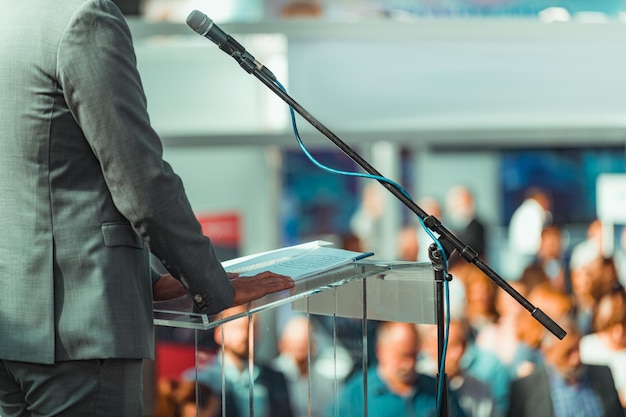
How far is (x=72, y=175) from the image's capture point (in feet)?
5.77

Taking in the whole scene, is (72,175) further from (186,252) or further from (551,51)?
(551,51)

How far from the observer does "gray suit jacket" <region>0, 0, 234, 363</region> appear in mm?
1714

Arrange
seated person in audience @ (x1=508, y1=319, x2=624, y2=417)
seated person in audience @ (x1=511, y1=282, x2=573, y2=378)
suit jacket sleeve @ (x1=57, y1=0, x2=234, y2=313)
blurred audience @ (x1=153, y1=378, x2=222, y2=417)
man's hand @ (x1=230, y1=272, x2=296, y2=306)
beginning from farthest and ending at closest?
seated person in audience @ (x1=511, y1=282, x2=573, y2=378)
seated person in audience @ (x1=508, y1=319, x2=624, y2=417)
blurred audience @ (x1=153, y1=378, x2=222, y2=417)
man's hand @ (x1=230, y1=272, x2=296, y2=306)
suit jacket sleeve @ (x1=57, y1=0, x2=234, y2=313)

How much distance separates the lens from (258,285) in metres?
1.95

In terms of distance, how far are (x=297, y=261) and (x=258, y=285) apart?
25 centimetres

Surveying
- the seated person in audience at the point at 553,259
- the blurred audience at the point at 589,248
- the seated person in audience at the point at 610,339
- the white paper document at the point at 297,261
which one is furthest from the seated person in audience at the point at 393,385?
the blurred audience at the point at 589,248

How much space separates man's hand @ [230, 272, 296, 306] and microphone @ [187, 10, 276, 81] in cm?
46

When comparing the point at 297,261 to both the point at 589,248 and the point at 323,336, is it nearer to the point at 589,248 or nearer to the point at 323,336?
the point at 323,336

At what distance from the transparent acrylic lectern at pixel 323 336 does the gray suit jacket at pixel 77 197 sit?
258 millimetres

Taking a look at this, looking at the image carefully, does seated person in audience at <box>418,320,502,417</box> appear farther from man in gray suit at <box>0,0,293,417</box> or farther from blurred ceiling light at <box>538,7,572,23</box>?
blurred ceiling light at <box>538,7,572,23</box>

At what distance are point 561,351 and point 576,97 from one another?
1897 mm

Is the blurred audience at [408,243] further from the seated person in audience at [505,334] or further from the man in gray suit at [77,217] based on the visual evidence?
the man in gray suit at [77,217]

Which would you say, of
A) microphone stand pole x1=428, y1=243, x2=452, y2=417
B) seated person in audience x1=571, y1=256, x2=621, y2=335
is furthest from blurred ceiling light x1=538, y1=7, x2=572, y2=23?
microphone stand pole x1=428, y1=243, x2=452, y2=417

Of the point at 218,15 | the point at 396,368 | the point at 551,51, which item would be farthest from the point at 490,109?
the point at 396,368
